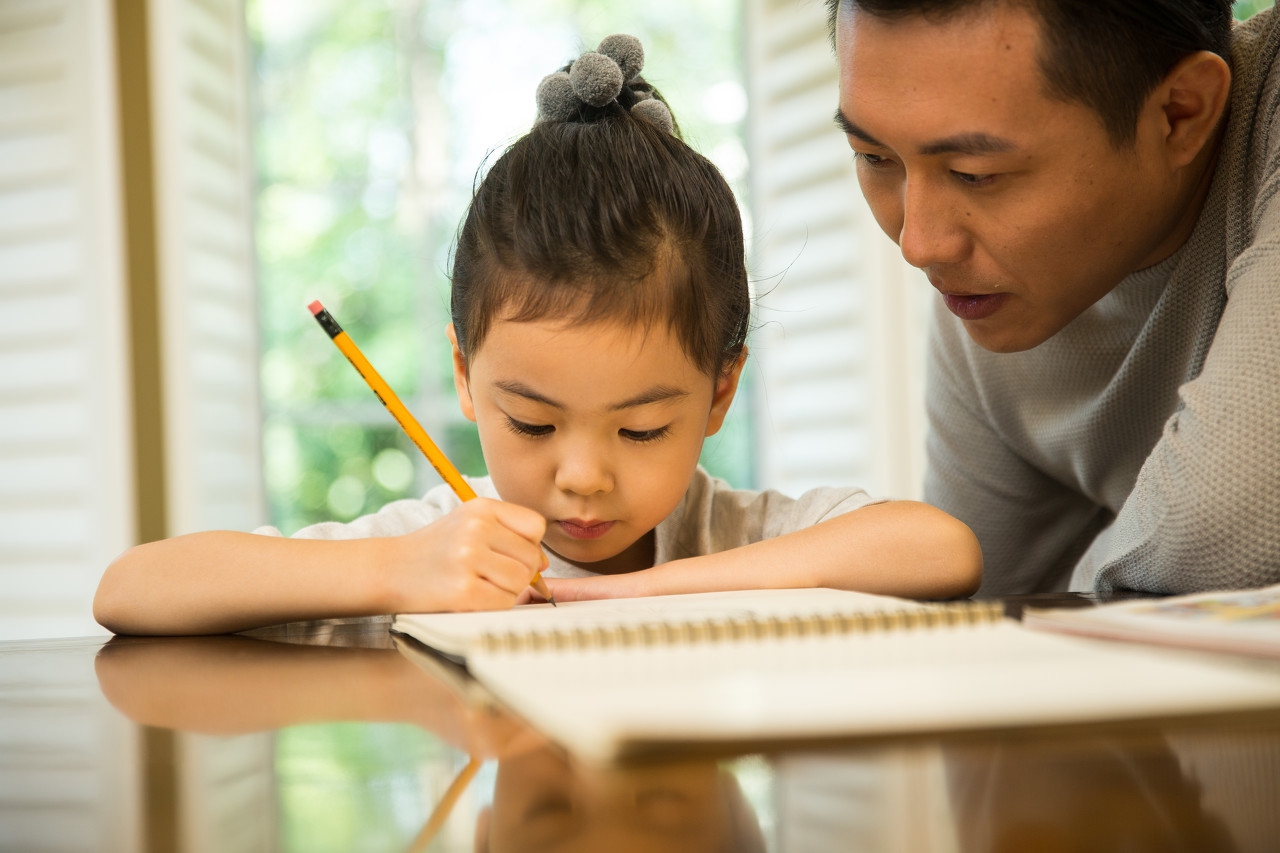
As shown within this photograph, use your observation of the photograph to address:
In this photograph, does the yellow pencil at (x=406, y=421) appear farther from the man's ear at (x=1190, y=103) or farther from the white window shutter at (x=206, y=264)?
the white window shutter at (x=206, y=264)

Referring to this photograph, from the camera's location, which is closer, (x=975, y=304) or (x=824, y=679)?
(x=824, y=679)

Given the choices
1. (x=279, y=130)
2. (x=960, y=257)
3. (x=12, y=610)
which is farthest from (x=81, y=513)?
(x=960, y=257)

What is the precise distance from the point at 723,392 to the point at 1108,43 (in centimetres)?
52

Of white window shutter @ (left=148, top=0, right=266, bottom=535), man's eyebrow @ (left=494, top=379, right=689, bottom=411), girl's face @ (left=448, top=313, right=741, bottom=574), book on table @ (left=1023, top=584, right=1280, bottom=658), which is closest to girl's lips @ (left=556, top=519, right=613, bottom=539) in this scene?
girl's face @ (left=448, top=313, right=741, bottom=574)

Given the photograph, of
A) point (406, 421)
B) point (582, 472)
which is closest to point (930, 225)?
point (582, 472)

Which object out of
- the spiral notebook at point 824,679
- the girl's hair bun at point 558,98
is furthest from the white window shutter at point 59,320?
the spiral notebook at point 824,679

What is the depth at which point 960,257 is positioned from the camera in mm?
1126

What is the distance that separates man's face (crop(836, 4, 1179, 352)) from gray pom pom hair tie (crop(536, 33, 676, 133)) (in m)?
0.23

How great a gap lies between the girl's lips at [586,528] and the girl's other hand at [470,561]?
220 mm

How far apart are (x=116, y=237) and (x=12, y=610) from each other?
34.5 inches

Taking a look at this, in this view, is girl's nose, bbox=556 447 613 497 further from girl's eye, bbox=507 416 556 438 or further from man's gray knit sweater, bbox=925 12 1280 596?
man's gray knit sweater, bbox=925 12 1280 596

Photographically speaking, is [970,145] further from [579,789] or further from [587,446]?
[579,789]

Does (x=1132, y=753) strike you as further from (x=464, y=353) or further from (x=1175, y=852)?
(x=464, y=353)

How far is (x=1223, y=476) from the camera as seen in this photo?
2.79ft
